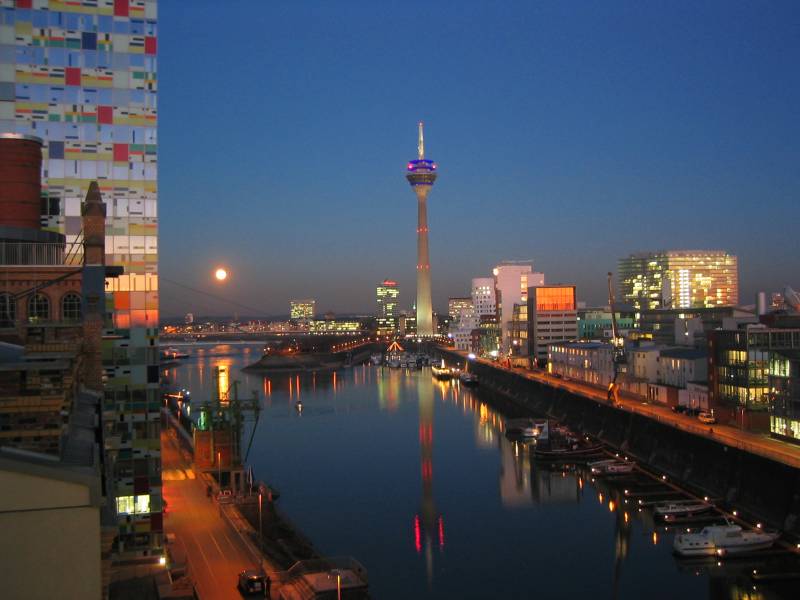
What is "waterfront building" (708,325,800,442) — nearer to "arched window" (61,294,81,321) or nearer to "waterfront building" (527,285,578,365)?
"arched window" (61,294,81,321)

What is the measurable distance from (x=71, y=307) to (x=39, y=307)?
0.30m

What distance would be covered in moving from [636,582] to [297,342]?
70.4 metres

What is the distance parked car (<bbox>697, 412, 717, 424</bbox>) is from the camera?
63.7ft

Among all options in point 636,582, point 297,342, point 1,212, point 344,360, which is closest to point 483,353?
point 344,360

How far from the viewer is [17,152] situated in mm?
9844

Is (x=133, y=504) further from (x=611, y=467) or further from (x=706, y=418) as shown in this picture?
(x=706, y=418)

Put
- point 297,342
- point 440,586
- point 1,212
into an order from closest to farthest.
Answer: point 1,212 < point 440,586 < point 297,342

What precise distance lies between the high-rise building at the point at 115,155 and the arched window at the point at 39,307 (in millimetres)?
2033

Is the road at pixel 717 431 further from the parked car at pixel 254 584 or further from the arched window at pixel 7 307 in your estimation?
the arched window at pixel 7 307

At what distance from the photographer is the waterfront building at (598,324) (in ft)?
158

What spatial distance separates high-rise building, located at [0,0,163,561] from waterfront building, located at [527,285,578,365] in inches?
1421

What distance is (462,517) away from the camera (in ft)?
52.3

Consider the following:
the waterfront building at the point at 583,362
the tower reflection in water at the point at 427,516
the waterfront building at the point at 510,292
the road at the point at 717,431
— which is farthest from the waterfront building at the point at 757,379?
the waterfront building at the point at 510,292

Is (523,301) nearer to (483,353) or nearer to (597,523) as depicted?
(483,353)
